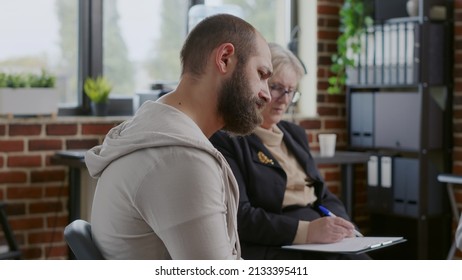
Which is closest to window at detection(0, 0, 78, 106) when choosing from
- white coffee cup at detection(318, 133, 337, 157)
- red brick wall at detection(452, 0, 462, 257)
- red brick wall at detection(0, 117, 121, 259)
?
red brick wall at detection(0, 117, 121, 259)

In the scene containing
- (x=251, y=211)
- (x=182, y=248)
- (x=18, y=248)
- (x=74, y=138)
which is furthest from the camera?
(x=74, y=138)

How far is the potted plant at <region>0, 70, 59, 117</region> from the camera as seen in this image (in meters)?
3.19

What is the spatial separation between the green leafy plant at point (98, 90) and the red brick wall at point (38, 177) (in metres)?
0.11

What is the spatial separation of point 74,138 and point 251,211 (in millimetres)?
1485

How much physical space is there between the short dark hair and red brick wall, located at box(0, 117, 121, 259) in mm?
2018

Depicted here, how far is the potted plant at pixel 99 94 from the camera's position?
11.4ft

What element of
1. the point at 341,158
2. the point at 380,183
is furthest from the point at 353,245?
the point at 380,183

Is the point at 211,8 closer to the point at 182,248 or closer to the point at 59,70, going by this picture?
the point at 59,70

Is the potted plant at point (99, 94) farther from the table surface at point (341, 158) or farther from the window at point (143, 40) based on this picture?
the table surface at point (341, 158)

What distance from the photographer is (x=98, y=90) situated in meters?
3.47

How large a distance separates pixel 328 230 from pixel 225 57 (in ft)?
2.68

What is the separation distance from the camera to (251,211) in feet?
6.84

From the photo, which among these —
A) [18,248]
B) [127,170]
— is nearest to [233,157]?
[127,170]

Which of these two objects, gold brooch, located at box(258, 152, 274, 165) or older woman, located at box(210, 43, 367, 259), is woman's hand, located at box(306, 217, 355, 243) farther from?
gold brooch, located at box(258, 152, 274, 165)
